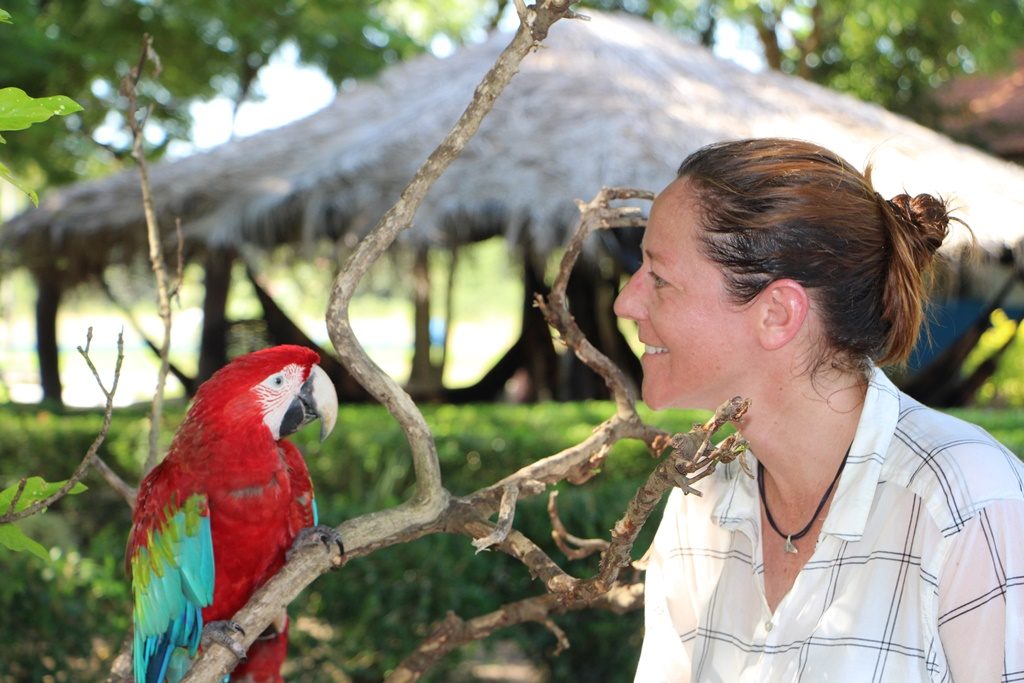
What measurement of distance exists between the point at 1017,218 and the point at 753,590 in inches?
205

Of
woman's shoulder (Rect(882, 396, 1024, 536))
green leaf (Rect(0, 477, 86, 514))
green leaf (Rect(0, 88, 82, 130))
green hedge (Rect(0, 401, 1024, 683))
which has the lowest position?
green hedge (Rect(0, 401, 1024, 683))

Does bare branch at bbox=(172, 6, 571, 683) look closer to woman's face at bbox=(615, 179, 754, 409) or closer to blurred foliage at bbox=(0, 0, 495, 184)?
woman's face at bbox=(615, 179, 754, 409)

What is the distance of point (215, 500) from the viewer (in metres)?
1.77

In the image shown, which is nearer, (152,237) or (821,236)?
(821,236)

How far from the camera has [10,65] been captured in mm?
4762

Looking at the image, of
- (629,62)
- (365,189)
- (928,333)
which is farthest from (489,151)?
(928,333)

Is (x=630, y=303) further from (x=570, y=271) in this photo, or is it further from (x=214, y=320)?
(x=214, y=320)

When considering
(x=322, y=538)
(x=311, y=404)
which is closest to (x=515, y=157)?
(x=311, y=404)

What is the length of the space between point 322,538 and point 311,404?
491mm

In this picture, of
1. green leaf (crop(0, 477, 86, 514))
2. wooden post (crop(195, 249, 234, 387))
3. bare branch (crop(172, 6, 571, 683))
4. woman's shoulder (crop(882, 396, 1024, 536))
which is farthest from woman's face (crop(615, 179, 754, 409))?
wooden post (crop(195, 249, 234, 387))

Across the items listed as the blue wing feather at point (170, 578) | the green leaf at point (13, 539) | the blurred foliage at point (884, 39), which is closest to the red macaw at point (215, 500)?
the blue wing feather at point (170, 578)

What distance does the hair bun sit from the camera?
1392 mm

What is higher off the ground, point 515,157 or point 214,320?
point 515,157

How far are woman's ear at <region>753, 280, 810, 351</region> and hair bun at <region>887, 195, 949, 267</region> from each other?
181 millimetres
